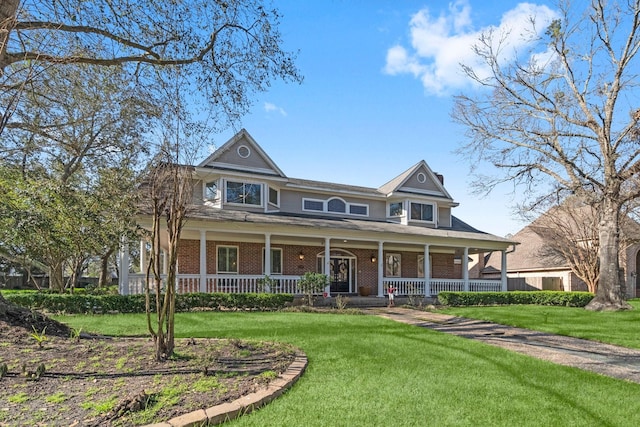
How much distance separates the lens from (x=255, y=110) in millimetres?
9453

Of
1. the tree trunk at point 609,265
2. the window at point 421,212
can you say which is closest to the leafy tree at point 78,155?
the window at point 421,212

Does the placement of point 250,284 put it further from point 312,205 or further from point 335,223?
point 312,205

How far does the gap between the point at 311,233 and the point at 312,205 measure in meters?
3.63

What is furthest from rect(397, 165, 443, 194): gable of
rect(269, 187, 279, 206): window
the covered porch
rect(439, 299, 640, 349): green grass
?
rect(439, 299, 640, 349): green grass

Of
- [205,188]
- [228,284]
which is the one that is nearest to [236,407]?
[228,284]

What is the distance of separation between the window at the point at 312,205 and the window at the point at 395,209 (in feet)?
14.3

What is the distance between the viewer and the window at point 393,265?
73.6ft

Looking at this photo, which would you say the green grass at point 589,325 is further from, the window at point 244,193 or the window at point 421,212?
the window at point 244,193

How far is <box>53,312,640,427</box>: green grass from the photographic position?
12.4 feet

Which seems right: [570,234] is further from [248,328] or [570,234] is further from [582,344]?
[248,328]

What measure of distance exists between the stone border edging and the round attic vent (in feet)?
48.3

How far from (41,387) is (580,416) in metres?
5.21

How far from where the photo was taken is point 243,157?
60.6 feet

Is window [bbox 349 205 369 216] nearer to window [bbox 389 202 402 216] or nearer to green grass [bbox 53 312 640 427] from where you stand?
window [bbox 389 202 402 216]
